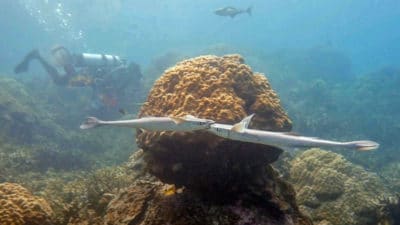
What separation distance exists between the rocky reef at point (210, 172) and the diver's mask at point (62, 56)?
42.8 ft

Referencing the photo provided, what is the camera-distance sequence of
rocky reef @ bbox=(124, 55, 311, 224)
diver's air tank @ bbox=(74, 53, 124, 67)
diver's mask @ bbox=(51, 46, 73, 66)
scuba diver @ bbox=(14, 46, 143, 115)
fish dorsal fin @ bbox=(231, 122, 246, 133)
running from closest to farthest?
fish dorsal fin @ bbox=(231, 122, 246, 133)
rocky reef @ bbox=(124, 55, 311, 224)
diver's air tank @ bbox=(74, 53, 124, 67)
scuba diver @ bbox=(14, 46, 143, 115)
diver's mask @ bbox=(51, 46, 73, 66)

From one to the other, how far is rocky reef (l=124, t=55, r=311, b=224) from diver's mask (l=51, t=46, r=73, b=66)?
513 inches

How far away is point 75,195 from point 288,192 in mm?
4663

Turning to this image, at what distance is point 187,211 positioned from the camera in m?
5.03

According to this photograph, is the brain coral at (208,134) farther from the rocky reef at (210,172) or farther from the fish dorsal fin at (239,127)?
the fish dorsal fin at (239,127)

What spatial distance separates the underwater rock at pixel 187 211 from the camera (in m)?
4.94

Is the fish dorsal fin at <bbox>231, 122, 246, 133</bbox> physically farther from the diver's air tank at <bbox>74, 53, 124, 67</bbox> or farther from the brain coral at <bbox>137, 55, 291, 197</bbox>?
the diver's air tank at <bbox>74, 53, 124, 67</bbox>

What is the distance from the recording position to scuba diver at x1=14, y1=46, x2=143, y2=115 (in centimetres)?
1727

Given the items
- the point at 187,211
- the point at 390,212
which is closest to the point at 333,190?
the point at 390,212

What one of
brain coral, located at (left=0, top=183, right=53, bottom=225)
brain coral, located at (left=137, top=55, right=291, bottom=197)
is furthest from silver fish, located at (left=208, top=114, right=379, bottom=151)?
brain coral, located at (left=0, top=183, right=53, bottom=225)

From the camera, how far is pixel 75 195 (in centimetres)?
786

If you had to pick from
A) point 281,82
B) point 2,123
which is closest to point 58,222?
point 2,123

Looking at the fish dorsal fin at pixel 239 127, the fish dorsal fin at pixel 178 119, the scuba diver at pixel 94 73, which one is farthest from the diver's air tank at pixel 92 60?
the fish dorsal fin at pixel 239 127

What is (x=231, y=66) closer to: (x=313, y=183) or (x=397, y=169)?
(x=313, y=183)
